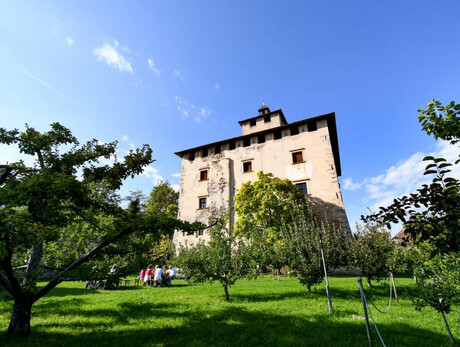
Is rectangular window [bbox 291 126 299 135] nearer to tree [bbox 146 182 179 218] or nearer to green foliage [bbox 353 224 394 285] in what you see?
green foliage [bbox 353 224 394 285]

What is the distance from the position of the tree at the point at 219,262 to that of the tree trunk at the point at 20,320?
511 cm

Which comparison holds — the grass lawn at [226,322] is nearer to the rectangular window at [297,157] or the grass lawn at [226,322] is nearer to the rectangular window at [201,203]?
the rectangular window at [297,157]


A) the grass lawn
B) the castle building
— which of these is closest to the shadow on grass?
the grass lawn

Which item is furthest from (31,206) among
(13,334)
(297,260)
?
(297,260)

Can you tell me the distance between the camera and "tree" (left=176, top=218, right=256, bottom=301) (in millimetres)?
9008

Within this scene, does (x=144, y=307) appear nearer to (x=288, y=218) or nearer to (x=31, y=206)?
(x=31, y=206)

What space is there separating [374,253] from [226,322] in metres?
7.23

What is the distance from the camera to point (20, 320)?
5.18 m

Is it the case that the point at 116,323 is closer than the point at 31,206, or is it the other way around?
the point at 31,206

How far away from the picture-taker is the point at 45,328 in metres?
5.69

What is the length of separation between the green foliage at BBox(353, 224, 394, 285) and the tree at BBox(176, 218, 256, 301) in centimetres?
471

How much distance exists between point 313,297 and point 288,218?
9.68 metres

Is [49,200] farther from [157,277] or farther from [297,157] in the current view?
[297,157]

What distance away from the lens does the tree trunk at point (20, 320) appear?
201 inches
